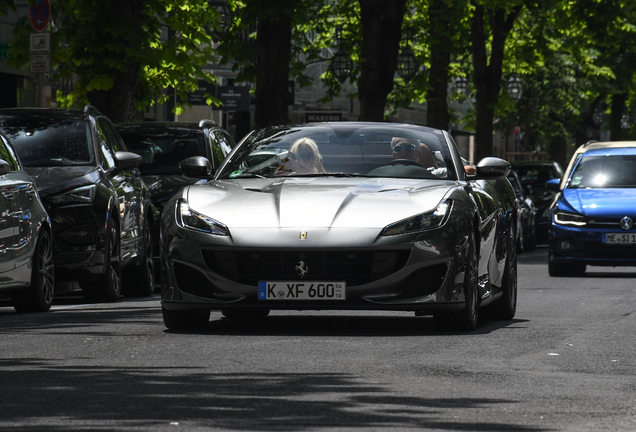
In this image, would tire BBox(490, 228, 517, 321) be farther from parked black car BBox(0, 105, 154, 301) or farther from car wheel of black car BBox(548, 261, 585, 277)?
car wheel of black car BBox(548, 261, 585, 277)

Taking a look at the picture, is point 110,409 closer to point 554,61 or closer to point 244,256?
point 244,256

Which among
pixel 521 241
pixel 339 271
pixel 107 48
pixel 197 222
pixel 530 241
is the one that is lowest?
pixel 530 241

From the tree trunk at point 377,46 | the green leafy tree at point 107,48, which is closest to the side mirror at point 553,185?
the green leafy tree at point 107,48

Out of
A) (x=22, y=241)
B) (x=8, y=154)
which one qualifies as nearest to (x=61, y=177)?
(x=8, y=154)

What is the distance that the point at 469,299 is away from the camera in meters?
9.49

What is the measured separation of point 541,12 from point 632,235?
19.6 meters

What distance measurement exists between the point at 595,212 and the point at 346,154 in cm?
904

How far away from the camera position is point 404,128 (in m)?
10.7

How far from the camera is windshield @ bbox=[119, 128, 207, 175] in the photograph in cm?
1666

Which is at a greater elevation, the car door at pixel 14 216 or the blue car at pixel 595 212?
the car door at pixel 14 216

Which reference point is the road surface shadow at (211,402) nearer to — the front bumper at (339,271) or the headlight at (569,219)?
the front bumper at (339,271)

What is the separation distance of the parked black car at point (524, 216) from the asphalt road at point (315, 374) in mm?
16635

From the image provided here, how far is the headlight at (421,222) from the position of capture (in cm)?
908

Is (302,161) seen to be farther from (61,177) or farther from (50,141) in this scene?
(50,141)
